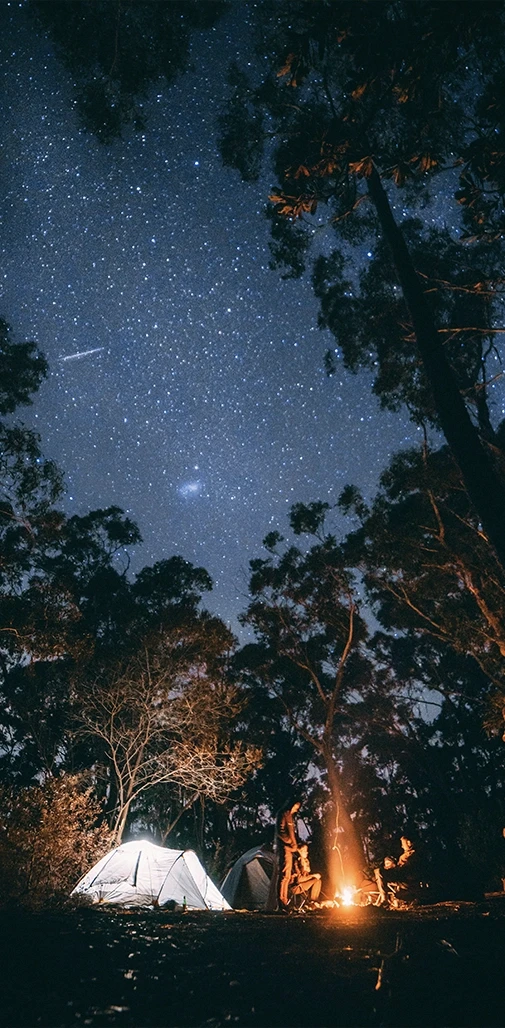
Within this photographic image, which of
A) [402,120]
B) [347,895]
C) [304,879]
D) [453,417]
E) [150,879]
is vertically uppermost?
[402,120]

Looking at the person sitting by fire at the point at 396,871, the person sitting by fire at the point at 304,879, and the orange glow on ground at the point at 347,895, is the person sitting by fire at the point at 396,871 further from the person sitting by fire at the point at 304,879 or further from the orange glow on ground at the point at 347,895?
the person sitting by fire at the point at 304,879

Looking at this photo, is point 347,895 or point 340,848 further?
point 340,848

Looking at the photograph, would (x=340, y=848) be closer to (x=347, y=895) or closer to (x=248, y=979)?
(x=347, y=895)

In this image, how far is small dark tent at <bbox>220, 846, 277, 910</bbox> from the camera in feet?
58.4

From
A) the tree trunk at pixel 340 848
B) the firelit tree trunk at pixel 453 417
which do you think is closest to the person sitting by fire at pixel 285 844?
the tree trunk at pixel 340 848

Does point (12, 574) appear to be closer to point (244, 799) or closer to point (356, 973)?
point (356, 973)

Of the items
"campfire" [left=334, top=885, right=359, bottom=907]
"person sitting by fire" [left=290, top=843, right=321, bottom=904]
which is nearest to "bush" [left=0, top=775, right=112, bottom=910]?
"person sitting by fire" [left=290, top=843, right=321, bottom=904]

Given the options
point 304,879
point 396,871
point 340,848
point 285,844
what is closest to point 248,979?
point 285,844

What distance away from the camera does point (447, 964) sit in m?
2.86

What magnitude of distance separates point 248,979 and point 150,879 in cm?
1150

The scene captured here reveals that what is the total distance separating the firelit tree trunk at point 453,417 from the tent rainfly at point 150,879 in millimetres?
11307

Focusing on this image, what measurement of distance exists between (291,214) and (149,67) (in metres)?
4.72

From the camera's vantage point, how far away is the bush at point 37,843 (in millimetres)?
6527

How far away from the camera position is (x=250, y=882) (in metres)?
18.3
